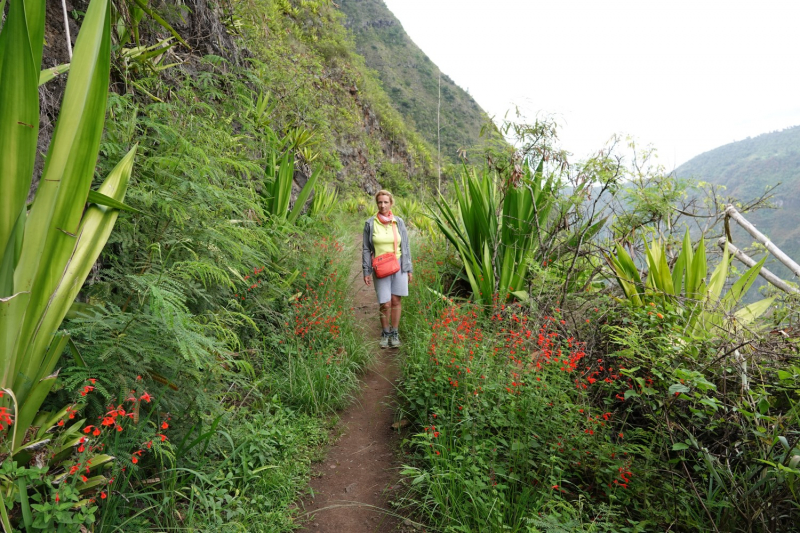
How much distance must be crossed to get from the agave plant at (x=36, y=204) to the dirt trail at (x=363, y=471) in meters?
1.41

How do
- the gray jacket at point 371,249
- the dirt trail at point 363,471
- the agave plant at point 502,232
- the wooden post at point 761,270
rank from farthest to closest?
the gray jacket at point 371,249 → the agave plant at point 502,232 → the wooden post at point 761,270 → the dirt trail at point 363,471

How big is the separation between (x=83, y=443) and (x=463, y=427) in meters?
1.61

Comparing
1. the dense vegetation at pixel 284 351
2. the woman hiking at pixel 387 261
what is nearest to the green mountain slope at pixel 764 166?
the dense vegetation at pixel 284 351

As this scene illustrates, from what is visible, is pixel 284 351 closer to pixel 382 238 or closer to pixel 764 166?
pixel 382 238

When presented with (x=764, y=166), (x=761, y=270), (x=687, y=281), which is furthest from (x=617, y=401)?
(x=764, y=166)

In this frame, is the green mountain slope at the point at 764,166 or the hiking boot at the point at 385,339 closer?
the hiking boot at the point at 385,339

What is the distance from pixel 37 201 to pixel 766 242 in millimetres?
3447

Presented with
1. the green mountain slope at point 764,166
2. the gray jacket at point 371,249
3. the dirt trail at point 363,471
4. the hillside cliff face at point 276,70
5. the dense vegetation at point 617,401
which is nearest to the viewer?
the dense vegetation at point 617,401

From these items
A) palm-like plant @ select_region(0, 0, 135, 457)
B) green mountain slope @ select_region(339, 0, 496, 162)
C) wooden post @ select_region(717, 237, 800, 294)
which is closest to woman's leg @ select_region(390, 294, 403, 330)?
wooden post @ select_region(717, 237, 800, 294)

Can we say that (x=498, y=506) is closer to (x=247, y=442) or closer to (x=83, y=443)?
(x=247, y=442)

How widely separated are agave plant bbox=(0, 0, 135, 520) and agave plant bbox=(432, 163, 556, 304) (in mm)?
2967

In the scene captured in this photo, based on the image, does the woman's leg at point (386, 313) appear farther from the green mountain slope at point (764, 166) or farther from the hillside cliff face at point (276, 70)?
the green mountain slope at point (764, 166)

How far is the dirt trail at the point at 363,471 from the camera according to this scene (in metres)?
2.13

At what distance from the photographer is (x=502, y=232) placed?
13.1 feet
